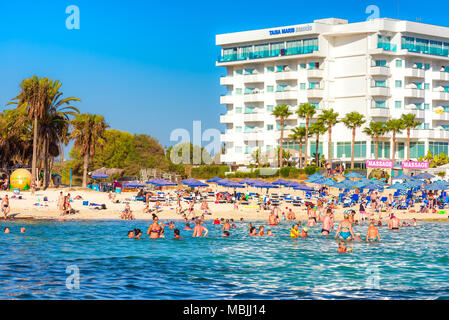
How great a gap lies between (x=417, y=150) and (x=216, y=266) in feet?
232

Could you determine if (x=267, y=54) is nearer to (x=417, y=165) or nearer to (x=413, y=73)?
(x=413, y=73)

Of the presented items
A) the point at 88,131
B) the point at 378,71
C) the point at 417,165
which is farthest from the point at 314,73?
the point at 88,131

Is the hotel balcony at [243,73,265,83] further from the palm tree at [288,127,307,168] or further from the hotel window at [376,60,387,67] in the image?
the hotel window at [376,60,387,67]

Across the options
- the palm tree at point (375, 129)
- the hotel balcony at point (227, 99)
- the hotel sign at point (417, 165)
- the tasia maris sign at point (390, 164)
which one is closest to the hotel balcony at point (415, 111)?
the palm tree at point (375, 129)

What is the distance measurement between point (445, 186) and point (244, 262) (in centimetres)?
3077

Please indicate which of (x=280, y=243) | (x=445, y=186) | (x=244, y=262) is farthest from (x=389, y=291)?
(x=445, y=186)

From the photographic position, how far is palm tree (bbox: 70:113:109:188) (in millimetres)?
58688

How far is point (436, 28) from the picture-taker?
3526 inches

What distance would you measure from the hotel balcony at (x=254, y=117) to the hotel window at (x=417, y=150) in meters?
22.3

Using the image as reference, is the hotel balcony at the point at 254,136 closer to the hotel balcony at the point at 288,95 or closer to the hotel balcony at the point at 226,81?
the hotel balcony at the point at 288,95

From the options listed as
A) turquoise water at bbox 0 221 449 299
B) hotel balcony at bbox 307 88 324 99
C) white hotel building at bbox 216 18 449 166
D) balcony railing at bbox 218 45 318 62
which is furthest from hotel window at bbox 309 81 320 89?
turquoise water at bbox 0 221 449 299

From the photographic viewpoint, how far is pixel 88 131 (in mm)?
59000

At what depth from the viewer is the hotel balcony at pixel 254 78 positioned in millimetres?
92812
